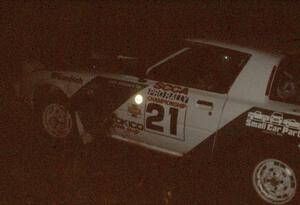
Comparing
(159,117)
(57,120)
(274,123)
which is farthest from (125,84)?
(274,123)

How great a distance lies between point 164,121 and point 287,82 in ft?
4.52

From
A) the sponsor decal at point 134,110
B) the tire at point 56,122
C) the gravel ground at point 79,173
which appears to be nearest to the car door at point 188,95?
the sponsor decal at point 134,110

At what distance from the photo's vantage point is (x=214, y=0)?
1967cm

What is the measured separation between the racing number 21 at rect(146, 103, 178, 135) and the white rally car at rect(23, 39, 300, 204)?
0.01 m

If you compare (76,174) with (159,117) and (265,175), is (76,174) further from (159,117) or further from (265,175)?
(265,175)

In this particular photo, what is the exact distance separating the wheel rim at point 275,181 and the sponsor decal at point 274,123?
337 millimetres

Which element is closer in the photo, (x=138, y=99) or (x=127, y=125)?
(x=138, y=99)

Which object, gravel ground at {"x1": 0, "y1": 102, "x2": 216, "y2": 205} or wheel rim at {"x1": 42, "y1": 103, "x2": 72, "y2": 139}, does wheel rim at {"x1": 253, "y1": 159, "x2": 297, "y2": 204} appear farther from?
wheel rim at {"x1": 42, "y1": 103, "x2": 72, "y2": 139}

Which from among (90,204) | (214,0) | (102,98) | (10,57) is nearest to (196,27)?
(214,0)

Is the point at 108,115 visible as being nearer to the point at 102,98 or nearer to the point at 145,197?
the point at 102,98

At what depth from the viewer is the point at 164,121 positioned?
622cm

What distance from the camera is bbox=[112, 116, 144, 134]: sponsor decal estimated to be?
6534mm

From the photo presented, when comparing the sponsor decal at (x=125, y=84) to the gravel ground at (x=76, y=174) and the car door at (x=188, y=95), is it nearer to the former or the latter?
the car door at (x=188, y=95)

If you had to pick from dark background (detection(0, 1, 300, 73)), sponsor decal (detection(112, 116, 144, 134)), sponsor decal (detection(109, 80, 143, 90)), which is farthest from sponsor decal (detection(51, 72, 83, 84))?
dark background (detection(0, 1, 300, 73))
